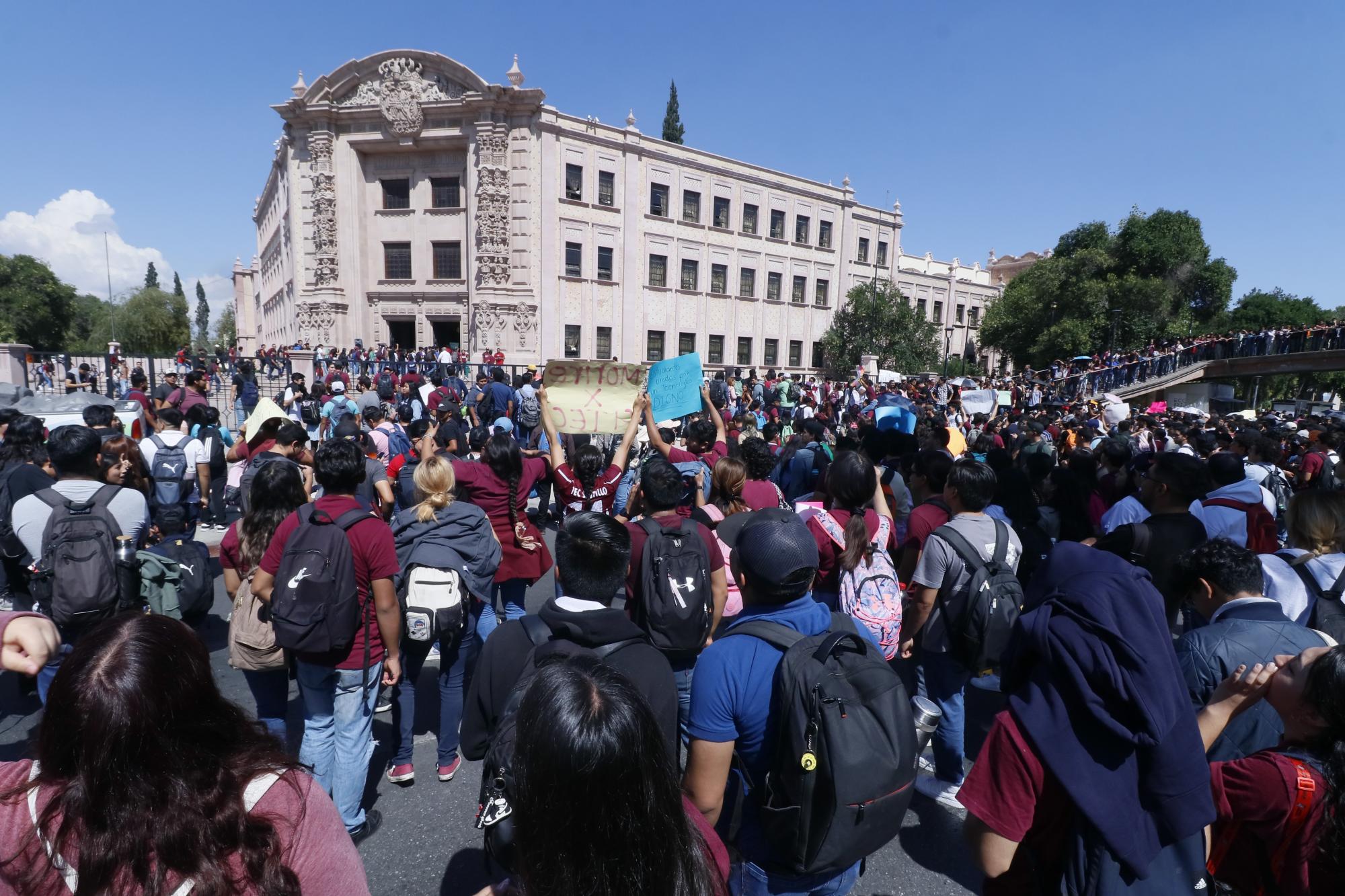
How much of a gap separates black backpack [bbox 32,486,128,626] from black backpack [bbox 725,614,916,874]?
135 inches

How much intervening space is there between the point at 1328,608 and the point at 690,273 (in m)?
34.7

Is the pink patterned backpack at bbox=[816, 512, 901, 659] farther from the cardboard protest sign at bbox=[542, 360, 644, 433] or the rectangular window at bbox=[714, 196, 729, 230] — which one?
the rectangular window at bbox=[714, 196, 729, 230]

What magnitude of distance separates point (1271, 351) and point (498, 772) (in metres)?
37.2

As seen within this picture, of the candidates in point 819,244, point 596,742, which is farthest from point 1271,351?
point 596,742

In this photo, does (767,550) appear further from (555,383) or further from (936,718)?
(555,383)

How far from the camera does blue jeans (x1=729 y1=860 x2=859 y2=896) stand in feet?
6.76

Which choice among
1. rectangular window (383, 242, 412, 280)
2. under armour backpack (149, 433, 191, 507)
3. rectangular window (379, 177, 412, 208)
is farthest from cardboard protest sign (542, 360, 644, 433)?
rectangular window (379, 177, 412, 208)

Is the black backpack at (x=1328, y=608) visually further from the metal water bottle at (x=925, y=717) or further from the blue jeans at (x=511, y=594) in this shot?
the blue jeans at (x=511, y=594)

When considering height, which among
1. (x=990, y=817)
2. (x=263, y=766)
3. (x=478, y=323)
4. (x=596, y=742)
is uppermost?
(x=478, y=323)

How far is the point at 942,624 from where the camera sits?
3.48 metres

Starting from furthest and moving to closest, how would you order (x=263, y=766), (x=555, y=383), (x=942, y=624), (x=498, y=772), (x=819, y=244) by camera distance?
(x=819, y=244) → (x=555, y=383) → (x=942, y=624) → (x=498, y=772) → (x=263, y=766)

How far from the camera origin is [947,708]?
371cm

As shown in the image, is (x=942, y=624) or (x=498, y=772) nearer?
(x=498, y=772)

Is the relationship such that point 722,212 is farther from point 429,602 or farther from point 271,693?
point 271,693
